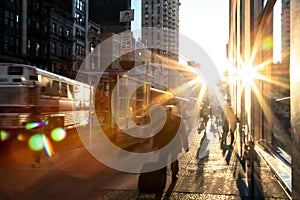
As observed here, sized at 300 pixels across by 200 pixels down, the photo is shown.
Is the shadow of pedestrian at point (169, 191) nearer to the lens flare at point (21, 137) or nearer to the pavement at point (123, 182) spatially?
the pavement at point (123, 182)

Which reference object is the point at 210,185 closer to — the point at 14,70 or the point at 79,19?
the point at 14,70

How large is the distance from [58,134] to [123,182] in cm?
1309

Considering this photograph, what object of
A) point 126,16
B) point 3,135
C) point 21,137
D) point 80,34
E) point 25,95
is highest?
point 80,34

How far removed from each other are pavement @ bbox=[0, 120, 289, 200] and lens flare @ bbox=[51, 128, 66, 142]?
8.53 meters

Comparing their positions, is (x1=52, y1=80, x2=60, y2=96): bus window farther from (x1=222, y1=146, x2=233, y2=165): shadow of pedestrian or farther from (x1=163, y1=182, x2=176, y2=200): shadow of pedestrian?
(x1=163, y1=182, x2=176, y2=200): shadow of pedestrian

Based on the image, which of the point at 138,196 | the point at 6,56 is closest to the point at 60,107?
the point at 138,196

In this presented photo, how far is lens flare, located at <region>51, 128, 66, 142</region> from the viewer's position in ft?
65.0

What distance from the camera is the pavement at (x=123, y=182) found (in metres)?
7.12

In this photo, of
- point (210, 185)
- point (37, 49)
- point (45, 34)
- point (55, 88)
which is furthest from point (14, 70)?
point (45, 34)

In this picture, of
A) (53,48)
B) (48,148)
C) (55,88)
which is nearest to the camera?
(48,148)

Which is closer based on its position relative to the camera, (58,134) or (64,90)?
(58,134)

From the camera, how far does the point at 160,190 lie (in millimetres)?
7516

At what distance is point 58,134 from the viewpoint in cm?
2073

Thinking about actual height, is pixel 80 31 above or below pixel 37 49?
above
